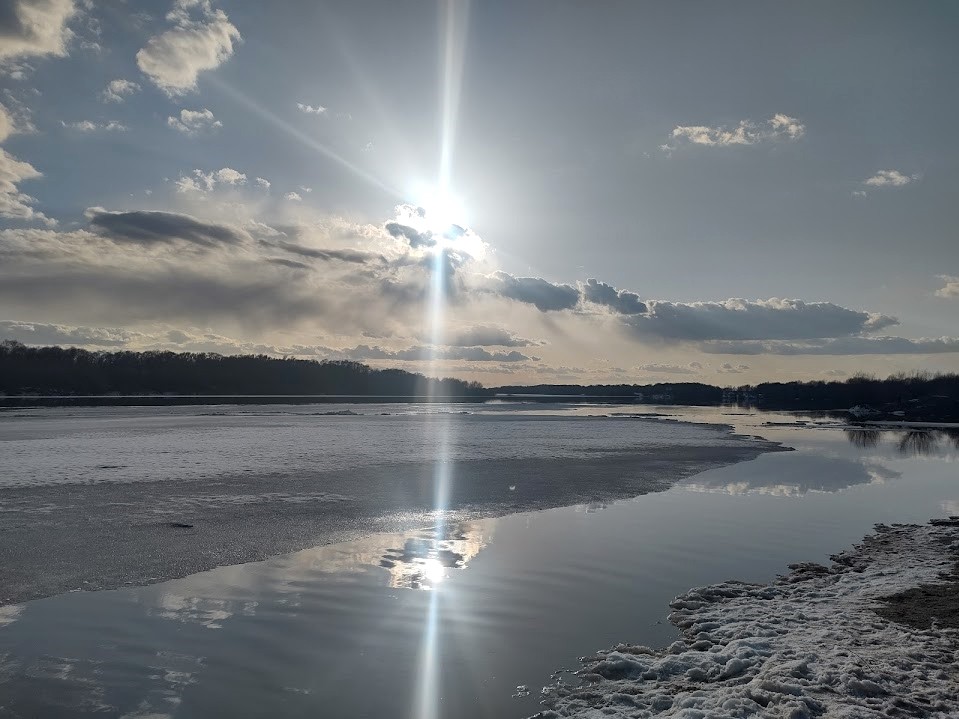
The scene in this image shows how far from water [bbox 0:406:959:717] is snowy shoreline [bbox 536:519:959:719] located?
1.98 ft

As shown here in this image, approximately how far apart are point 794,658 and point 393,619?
17.8ft

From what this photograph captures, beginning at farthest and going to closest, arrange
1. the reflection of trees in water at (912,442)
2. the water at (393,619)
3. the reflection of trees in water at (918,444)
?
the reflection of trees in water at (912,442)
the reflection of trees in water at (918,444)
the water at (393,619)

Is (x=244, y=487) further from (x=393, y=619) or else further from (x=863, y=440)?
(x=863, y=440)

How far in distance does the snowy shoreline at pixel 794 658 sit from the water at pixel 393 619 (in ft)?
1.98

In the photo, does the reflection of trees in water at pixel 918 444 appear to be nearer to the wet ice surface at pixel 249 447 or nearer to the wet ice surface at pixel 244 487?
the wet ice surface at pixel 244 487

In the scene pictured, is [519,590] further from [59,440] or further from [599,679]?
[59,440]

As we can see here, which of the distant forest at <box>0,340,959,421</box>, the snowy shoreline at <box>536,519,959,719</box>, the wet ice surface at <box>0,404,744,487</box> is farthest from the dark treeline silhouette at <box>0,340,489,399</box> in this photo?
the snowy shoreline at <box>536,519,959,719</box>

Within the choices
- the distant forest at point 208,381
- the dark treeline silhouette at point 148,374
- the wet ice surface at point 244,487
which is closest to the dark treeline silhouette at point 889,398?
the distant forest at point 208,381

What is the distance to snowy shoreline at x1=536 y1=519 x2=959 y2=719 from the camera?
688 centimetres

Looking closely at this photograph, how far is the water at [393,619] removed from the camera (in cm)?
708

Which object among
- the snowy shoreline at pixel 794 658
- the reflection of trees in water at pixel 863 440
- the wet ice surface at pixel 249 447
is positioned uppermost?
the snowy shoreline at pixel 794 658

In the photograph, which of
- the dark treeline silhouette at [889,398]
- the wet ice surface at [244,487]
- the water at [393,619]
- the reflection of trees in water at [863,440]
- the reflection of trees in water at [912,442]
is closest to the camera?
the water at [393,619]

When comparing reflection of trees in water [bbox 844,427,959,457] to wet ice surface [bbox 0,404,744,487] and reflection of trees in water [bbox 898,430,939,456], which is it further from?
wet ice surface [bbox 0,404,744,487]

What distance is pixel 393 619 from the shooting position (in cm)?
944
